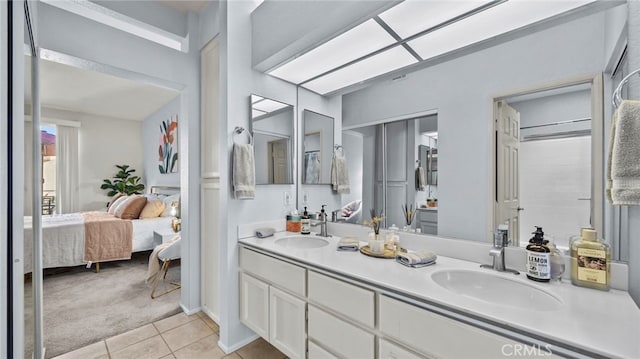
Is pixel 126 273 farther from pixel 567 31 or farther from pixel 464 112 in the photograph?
pixel 567 31

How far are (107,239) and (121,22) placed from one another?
2.82 m

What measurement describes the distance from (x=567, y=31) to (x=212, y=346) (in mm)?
2754

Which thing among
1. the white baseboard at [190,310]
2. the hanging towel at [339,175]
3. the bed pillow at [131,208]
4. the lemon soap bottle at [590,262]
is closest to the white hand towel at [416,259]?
the lemon soap bottle at [590,262]

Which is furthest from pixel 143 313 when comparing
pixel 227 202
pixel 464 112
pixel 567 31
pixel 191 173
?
pixel 567 31

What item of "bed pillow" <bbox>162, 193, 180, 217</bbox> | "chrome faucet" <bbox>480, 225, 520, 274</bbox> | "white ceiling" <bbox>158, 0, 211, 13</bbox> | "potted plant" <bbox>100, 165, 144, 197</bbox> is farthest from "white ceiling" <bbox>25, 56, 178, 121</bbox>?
"chrome faucet" <bbox>480, 225, 520, 274</bbox>

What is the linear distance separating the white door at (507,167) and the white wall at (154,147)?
15.7ft

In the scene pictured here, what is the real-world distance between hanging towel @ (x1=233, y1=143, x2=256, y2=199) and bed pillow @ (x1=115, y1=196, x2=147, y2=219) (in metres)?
3.10

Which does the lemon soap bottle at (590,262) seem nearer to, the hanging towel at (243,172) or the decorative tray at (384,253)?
the decorative tray at (384,253)

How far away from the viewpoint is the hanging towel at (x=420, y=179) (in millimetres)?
1578

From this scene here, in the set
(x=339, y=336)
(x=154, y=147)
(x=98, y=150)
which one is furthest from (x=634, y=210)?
(x=98, y=150)

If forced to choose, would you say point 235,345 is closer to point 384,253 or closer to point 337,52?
point 384,253

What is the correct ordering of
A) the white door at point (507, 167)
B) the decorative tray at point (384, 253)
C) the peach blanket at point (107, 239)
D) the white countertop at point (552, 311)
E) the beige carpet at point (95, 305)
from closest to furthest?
the white countertop at point (552, 311) < the white door at point (507, 167) < the decorative tray at point (384, 253) < the beige carpet at point (95, 305) < the peach blanket at point (107, 239)

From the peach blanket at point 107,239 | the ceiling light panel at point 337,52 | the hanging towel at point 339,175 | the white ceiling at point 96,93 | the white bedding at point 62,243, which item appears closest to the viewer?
the ceiling light panel at point 337,52

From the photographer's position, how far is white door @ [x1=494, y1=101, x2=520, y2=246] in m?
1.25
